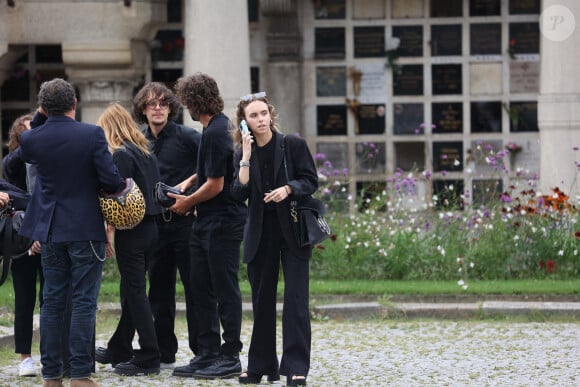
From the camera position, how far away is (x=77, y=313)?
7.12m

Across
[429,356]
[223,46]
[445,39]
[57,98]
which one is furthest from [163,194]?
[445,39]

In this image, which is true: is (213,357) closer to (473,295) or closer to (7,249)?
(7,249)

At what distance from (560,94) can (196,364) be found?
284 inches

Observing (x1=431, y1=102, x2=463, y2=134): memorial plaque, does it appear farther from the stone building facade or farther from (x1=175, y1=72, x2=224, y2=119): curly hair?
(x1=175, y1=72, x2=224, y2=119): curly hair

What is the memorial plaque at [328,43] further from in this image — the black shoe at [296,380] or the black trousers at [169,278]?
the black shoe at [296,380]

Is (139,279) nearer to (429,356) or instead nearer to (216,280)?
(216,280)

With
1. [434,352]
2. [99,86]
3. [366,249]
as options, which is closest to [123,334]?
[434,352]

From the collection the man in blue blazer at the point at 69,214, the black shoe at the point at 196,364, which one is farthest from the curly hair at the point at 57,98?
the black shoe at the point at 196,364

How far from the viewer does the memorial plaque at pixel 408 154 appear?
53.9ft

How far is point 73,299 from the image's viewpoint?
23.5 ft

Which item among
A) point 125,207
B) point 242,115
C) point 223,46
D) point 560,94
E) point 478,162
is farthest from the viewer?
point 478,162

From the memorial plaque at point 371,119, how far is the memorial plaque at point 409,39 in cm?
70

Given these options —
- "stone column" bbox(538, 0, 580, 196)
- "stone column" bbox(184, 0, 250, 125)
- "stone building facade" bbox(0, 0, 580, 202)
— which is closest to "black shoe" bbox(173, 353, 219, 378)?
"stone column" bbox(184, 0, 250, 125)

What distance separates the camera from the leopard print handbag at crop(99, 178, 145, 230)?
727 centimetres
